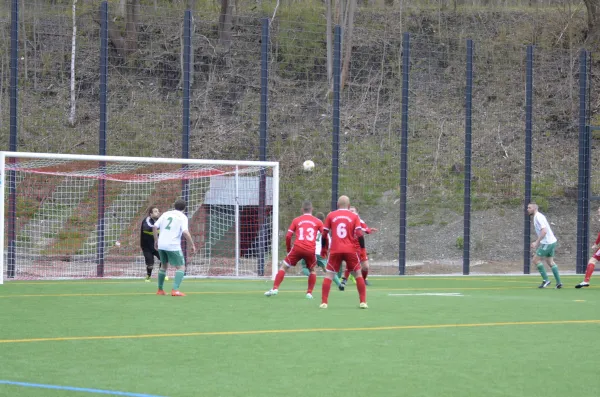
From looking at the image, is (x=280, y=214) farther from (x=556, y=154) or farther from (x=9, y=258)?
(x=556, y=154)

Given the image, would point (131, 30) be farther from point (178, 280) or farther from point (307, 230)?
point (307, 230)

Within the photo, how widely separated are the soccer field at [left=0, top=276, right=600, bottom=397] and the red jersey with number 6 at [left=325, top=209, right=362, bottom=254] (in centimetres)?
99

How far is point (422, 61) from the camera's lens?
31.9 meters

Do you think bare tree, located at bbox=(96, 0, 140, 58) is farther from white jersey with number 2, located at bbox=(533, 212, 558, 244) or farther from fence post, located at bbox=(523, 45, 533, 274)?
white jersey with number 2, located at bbox=(533, 212, 558, 244)

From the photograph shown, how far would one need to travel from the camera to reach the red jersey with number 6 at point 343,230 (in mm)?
13648

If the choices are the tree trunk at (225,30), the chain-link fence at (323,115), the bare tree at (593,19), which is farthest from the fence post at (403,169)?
the bare tree at (593,19)

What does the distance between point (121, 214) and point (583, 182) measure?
48.9 ft

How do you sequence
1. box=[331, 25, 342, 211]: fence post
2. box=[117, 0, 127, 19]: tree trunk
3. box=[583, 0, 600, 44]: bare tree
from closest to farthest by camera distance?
box=[331, 25, 342, 211]: fence post → box=[117, 0, 127, 19]: tree trunk → box=[583, 0, 600, 44]: bare tree

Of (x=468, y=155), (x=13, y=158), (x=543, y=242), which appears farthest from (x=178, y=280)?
(x=468, y=155)

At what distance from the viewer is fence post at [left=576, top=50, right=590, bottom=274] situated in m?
27.5

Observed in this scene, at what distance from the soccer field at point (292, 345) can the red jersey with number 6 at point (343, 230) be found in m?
0.99

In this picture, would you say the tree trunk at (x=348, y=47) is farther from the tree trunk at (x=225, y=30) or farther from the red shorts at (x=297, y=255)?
the red shorts at (x=297, y=255)

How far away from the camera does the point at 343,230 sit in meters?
13.7

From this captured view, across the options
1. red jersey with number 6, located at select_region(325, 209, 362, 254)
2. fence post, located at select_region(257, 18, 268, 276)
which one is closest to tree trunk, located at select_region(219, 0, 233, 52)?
fence post, located at select_region(257, 18, 268, 276)
